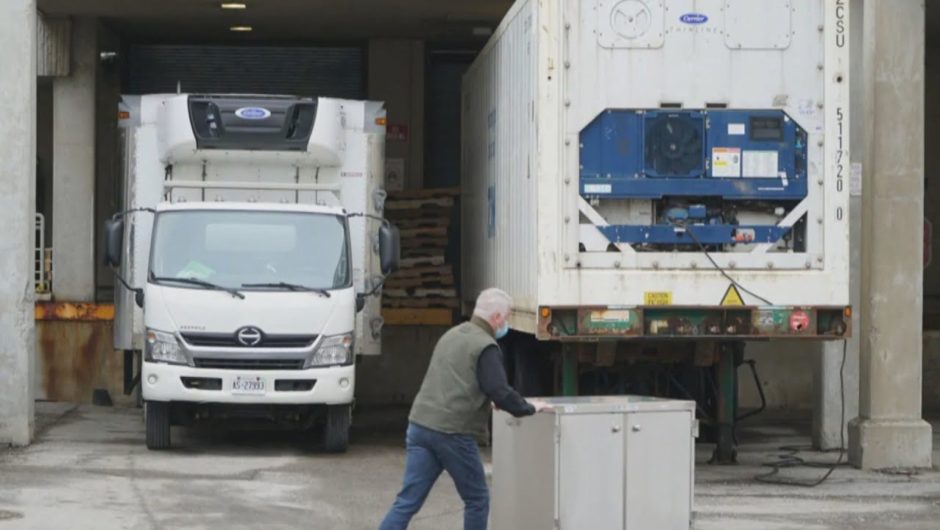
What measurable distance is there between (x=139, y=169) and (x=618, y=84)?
18.1ft

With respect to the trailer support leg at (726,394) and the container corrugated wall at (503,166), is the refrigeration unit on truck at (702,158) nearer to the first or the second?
the container corrugated wall at (503,166)

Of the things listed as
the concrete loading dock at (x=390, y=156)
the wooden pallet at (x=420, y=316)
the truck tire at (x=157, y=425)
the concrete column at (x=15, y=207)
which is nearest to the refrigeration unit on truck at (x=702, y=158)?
the concrete loading dock at (x=390, y=156)

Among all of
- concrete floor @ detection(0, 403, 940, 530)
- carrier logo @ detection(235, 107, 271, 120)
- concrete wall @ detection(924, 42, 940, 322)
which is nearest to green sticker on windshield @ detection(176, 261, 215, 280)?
carrier logo @ detection(235, 107, 271, 120)

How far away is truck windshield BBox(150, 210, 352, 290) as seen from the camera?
17.4 m

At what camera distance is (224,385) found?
1694 cm

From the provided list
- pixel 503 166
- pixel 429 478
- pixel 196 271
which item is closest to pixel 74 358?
pixel 196 271

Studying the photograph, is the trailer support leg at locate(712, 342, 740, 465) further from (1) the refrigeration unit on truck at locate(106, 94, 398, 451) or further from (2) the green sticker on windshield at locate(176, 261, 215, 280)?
(2) the green sticker on windshield at locate(176, 261, 215, 280)

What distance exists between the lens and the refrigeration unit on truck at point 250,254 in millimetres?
16969

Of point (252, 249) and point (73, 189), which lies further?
point (73, 189)

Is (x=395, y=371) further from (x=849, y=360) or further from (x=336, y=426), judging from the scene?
(x=849, y=360)

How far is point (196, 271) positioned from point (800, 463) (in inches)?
239

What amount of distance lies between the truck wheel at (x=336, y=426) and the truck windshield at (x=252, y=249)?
1.20m

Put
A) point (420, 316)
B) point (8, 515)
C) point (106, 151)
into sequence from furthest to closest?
point (106, 151), point (420, 316), point (8, 515)

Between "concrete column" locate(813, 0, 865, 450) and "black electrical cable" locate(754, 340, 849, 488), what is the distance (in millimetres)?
19
